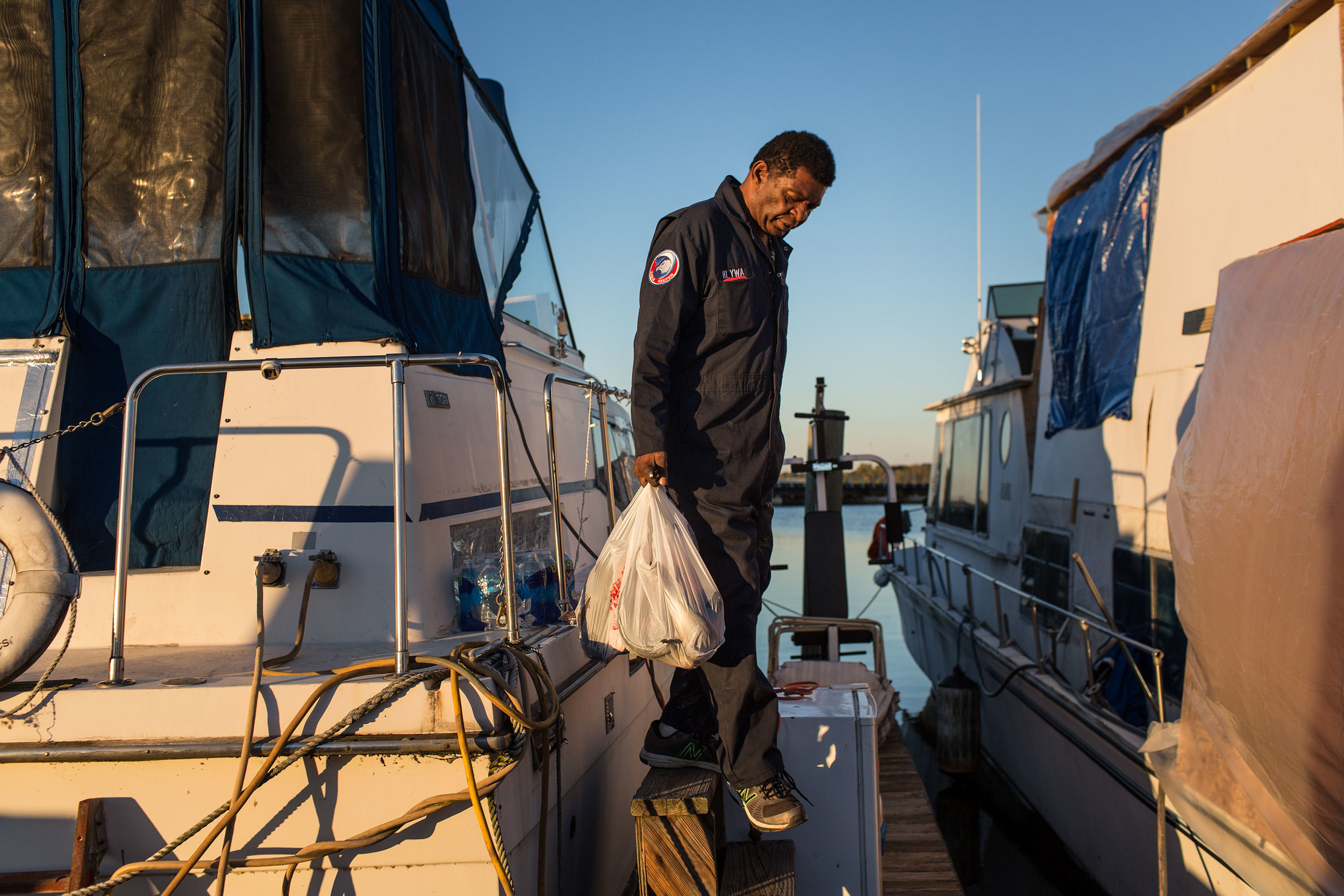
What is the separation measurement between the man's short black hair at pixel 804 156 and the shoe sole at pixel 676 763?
73.1 inches

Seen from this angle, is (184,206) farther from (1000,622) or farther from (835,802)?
(1000,622)

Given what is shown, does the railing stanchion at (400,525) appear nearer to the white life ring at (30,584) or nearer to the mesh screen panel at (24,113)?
the white life ring at (30,584)

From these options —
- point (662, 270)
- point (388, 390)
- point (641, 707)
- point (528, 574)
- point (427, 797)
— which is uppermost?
point (662, 270)

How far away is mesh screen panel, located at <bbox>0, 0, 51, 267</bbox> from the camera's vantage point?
3.18 metres

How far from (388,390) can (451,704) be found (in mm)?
1189

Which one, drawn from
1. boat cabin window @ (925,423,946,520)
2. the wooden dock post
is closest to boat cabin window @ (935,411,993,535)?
boat cabin window @ (925,423,946,520)

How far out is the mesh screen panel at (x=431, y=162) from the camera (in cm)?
326

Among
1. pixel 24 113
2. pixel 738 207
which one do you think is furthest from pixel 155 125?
pixel 738 207

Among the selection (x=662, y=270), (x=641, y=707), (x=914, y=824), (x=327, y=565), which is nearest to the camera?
(x=662, y=270)

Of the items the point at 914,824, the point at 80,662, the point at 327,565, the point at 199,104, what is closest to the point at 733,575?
the point at 327,565

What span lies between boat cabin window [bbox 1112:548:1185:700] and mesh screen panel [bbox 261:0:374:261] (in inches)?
187

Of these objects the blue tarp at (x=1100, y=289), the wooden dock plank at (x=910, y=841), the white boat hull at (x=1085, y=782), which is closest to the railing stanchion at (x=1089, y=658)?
the white boat hull at (x=1085, y=782)

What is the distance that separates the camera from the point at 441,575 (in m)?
2.89

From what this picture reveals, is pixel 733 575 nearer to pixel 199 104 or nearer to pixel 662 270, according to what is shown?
pixel 662 270
